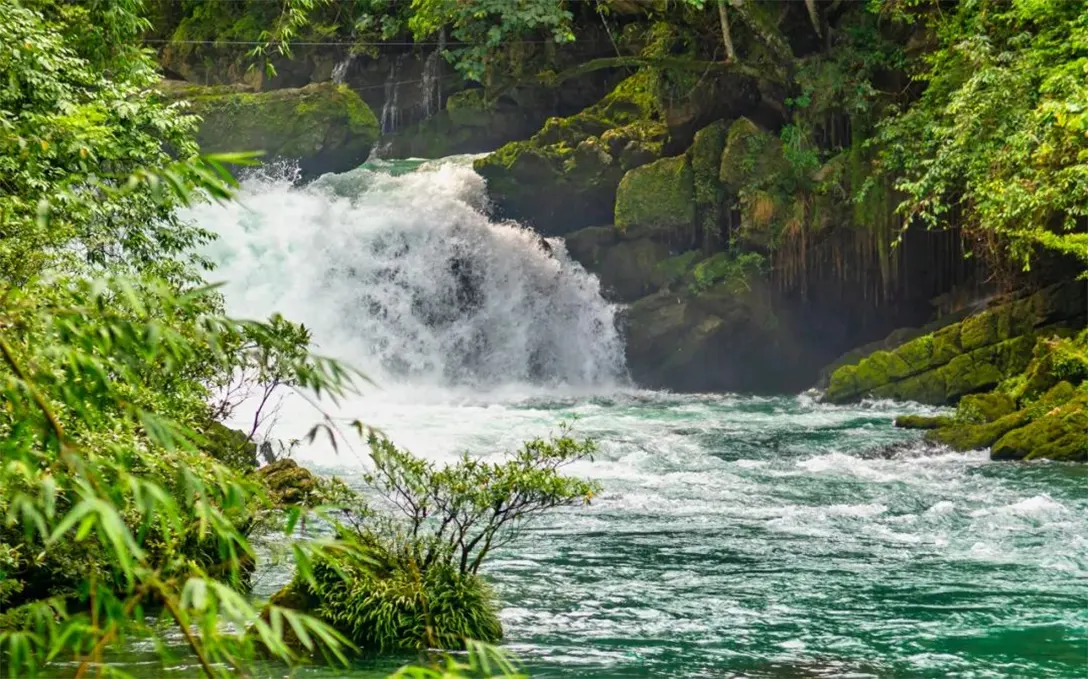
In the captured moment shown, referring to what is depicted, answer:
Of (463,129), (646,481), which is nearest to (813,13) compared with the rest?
(463,129)

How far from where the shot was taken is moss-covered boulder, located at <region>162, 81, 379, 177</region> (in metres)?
31.1

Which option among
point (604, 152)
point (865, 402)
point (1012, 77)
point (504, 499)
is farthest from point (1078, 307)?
point (504, 499)

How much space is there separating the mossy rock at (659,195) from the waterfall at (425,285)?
7.06 feet

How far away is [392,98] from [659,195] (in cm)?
1224

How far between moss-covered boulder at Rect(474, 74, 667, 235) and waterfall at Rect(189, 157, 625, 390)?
0.79 meters

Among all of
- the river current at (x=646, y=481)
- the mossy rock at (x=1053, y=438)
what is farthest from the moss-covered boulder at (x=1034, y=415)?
the river current at (x=646, y=481)

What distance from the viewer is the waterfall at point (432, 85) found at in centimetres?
3597

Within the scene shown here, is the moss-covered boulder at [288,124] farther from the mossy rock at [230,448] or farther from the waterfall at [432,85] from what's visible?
the mossy rock at [230,448]

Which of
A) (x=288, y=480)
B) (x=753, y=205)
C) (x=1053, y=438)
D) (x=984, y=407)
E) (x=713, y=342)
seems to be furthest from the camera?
(x=713, y=342)

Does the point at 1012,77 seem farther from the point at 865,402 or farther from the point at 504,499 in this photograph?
the point at 504,499

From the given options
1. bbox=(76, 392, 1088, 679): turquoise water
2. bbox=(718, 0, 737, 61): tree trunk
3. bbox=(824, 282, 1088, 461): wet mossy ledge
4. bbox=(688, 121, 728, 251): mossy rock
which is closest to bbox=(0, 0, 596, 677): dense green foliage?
bbox=(76, 392, 1088, 679): turquoise water

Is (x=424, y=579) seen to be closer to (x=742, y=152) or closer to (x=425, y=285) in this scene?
(x=742, y=152)

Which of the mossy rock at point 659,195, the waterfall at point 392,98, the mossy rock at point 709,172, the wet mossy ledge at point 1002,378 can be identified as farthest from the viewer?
the waterfall at point 392,98

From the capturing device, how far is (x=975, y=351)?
22.5 metres
